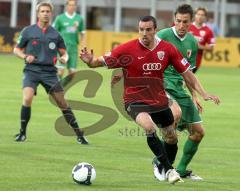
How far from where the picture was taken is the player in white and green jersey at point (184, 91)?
11.6 meters

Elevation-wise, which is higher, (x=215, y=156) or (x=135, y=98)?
(x=135, y=98)

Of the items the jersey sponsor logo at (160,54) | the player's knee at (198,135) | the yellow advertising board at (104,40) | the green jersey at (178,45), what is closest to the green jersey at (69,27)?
the green jersey at (178,45)

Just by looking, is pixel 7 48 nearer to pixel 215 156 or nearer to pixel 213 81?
pixel 213 81

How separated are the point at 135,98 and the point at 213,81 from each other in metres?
19.2

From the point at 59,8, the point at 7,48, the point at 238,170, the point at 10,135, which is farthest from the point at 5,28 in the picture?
the point at 238,170

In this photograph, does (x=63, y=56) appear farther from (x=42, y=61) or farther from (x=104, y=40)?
(x=104, y=40)

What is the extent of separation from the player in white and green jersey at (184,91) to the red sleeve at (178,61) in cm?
76

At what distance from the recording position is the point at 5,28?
128ft

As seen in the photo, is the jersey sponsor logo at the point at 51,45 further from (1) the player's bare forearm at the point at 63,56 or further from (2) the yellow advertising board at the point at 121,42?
(2) the yellow advertising board at the point at 121,42

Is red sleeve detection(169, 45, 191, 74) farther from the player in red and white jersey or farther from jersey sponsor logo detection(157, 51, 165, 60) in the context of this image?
the player in red and white jersey

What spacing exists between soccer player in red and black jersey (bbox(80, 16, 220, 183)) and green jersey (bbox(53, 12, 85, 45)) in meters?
14.3

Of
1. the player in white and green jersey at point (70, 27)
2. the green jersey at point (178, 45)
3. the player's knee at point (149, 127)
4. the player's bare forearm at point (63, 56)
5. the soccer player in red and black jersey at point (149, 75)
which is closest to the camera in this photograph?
the player's knee at point (149, 127)

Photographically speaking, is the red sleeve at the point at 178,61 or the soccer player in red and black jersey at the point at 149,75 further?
the red sleeve at the point at 178,61

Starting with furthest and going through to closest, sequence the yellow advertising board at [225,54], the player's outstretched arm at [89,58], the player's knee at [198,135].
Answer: the yellow advertising board at [225,54], the player's knee at [198,135], the player's outstretched arm at [89,58]
